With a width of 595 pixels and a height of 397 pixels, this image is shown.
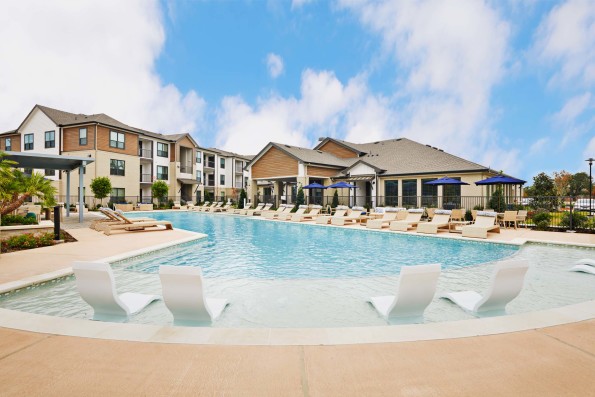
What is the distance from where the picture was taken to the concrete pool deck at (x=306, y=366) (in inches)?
106

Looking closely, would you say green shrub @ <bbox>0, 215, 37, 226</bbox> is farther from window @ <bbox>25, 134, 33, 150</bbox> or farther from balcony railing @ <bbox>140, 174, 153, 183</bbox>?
window @ <bbox>25, 134, 33, 150</bbox>

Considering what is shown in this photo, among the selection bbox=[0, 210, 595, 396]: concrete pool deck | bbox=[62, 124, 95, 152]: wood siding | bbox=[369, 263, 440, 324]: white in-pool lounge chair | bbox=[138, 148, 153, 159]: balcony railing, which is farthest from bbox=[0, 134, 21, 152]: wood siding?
bbox=[369, 263, 440, 324]: white in-pool lounge chair

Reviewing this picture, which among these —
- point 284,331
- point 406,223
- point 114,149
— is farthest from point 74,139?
point 284,331

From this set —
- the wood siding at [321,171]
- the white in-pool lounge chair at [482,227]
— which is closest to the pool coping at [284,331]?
the white in-pool lounge chair at [482,227]

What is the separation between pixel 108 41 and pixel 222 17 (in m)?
10.2

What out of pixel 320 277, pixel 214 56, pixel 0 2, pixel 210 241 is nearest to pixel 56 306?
pixel 320 277

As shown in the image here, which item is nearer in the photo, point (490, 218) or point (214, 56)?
point (490, 218)

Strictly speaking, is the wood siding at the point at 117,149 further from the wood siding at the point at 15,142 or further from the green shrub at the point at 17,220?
the green shrub at the point at 17,220

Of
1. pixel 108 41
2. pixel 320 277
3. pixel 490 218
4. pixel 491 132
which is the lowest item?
pixel 320 277

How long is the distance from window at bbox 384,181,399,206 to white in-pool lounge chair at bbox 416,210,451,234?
10.2m

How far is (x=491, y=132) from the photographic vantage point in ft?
65.5

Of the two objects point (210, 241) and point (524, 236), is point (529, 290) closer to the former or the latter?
point (524, 236)

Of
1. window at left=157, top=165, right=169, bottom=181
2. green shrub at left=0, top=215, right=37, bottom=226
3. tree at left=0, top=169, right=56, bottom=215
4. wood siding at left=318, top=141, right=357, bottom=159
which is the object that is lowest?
green shrub at left=0, top=215, right=37, bottom=226

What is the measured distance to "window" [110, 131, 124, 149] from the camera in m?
36.5
